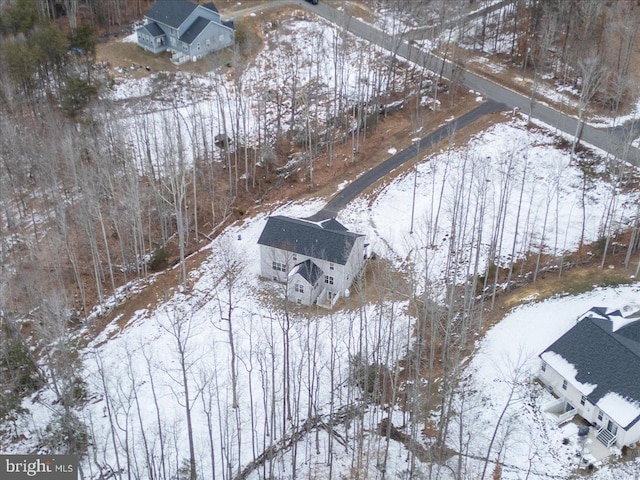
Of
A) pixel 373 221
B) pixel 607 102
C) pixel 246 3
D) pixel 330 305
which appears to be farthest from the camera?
pixel 246 3

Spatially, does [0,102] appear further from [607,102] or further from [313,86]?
[607,102]

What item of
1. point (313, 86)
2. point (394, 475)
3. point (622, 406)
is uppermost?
point (313, 86)

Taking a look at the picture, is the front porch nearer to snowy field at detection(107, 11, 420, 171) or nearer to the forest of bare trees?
the forest of bare trees

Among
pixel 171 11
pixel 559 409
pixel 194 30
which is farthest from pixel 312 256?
pixel 171 11

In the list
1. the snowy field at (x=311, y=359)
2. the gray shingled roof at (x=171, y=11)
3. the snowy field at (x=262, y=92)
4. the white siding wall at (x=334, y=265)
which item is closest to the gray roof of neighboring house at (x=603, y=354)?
the snowy field at (x=311, y=359)

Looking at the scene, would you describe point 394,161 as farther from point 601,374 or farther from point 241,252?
point 601,374

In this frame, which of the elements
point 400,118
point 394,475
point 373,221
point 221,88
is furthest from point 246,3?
point 394,475

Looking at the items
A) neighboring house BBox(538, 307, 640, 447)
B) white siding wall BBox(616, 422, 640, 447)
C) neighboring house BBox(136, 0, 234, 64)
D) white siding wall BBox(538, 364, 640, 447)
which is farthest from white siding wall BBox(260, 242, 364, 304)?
neighboring house BBox(136, 0, 234, 64)
